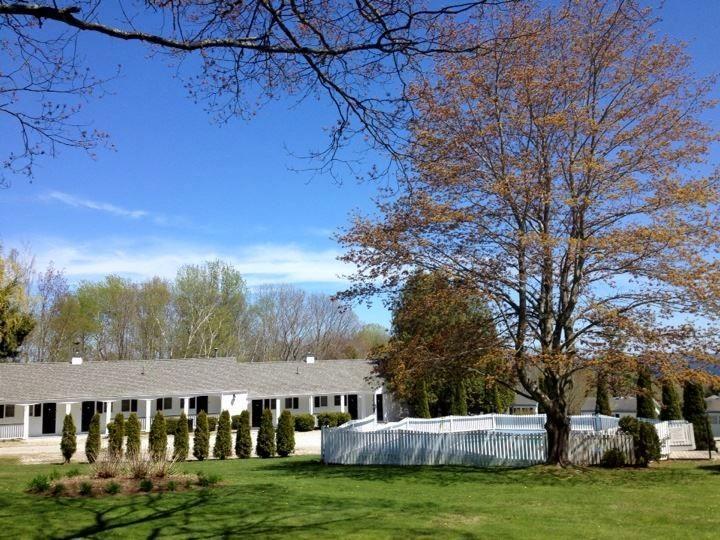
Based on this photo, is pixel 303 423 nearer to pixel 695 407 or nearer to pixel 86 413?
pixel 86 413

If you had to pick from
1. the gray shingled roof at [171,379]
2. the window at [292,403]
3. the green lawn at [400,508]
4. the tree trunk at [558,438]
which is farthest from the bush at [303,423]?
the tree trunk at [558,438]

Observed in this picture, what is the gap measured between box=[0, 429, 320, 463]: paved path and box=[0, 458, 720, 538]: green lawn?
9.52 meters

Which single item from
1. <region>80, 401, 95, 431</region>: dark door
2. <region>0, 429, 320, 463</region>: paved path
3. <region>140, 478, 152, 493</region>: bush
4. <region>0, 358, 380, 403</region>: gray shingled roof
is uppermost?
<region>0, 358, 380, 403</region>: gray shingled roof

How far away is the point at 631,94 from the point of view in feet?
52.3

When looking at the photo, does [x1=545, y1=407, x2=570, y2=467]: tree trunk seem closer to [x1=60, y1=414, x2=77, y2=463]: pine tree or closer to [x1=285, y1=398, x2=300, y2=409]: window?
[x1=60, y1=414, x2=77, y2=463]: pine tree

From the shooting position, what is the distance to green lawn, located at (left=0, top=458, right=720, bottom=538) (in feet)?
25.4

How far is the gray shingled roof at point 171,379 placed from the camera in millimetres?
35625

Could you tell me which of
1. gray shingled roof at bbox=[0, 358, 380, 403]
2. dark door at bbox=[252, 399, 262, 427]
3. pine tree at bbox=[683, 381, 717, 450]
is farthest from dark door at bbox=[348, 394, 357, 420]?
pine tree at bbox=[683, 381, 717, 450]

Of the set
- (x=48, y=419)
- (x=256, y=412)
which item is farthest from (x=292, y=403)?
(x=48, y=419)

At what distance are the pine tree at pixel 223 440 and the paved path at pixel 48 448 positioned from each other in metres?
2.93

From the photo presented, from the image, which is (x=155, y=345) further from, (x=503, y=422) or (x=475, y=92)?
(x=475, y=92)

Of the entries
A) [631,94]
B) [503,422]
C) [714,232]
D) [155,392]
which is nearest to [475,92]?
[631,94]

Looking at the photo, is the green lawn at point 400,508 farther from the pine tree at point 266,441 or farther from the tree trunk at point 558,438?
the pine tree at point 266,441

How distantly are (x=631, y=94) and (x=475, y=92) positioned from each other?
4297mm
